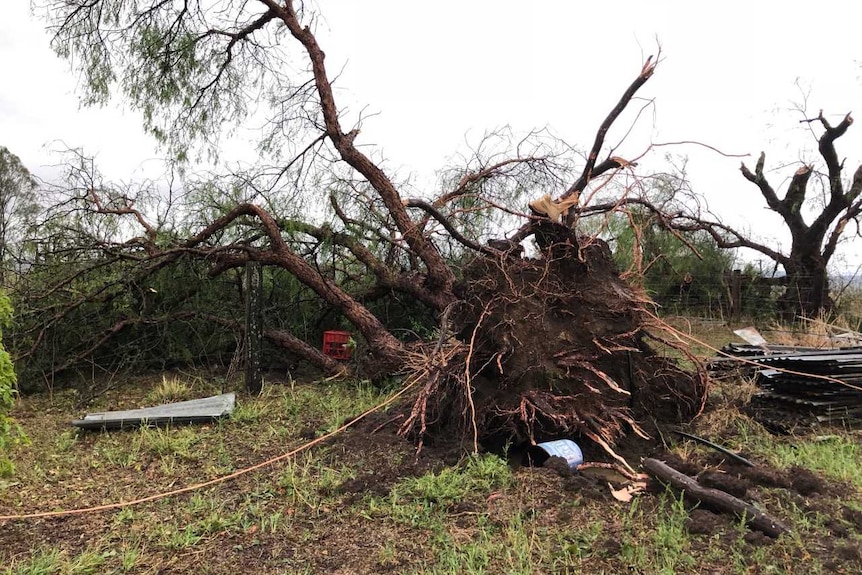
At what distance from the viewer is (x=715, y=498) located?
280 cm

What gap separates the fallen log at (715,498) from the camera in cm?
260

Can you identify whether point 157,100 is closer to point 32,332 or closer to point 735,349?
point 32,332

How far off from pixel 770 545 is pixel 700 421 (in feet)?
6.93

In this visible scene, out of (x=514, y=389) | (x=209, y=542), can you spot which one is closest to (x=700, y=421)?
(x=514, y=389)

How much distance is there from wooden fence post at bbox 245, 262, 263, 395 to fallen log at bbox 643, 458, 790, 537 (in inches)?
153

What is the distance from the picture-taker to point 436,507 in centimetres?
309

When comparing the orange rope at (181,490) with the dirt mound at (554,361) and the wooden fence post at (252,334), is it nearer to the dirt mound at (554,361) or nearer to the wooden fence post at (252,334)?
the dirt mound at (554,361)

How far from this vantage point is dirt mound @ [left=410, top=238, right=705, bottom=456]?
391 centimetres

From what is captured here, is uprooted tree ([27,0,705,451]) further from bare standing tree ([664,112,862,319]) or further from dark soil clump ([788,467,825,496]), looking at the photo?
bare standing tree ([664,112,862,319])

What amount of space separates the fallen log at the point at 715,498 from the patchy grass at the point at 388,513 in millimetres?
65

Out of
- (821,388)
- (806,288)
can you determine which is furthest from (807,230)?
(821,388)

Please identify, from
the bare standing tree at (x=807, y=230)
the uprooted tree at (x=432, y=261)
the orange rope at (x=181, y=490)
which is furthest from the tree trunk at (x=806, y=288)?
the orange rope at (x=181, y=490)

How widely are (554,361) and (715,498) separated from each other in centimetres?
145

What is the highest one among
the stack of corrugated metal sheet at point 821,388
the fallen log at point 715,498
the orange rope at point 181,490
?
the stack of corrugated metal sheet at point 821,388
